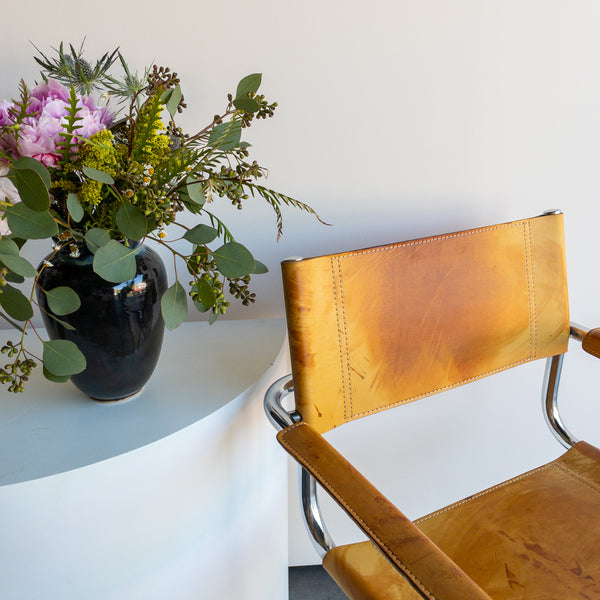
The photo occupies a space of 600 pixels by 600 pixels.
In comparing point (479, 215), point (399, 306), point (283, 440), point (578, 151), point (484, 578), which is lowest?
point (484, 578)

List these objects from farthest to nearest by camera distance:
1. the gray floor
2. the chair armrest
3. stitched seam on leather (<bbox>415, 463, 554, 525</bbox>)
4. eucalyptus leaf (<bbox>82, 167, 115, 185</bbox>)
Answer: the gray floor < stitched seam on leather (<bbox>415, 463, 554, 525</bbox>) < eucalyptus leaf (<bbox>82, 167, 115, 185</bbox>) < the chair armrest

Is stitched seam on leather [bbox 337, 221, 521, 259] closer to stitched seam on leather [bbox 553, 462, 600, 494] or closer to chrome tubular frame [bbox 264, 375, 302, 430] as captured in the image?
chrome tubular frame [bbox 264, 375, 302, 430]

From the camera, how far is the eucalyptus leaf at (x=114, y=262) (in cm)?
68

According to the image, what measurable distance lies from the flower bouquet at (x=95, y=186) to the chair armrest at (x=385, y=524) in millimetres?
218

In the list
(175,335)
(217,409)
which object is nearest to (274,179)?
(175,335)

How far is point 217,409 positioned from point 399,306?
12.5 inches

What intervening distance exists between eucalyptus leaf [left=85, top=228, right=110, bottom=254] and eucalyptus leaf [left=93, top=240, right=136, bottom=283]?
16 mm

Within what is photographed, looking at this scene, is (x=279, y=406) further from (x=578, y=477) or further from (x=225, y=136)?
(x=578, y=477)

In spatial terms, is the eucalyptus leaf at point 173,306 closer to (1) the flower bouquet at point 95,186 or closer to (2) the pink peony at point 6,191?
(1) the flower bouquet at point 95,186

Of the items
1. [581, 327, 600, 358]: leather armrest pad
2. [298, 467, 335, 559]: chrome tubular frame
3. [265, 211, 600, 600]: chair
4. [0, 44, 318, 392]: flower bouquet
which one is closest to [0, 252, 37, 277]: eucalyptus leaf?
[0, 44, 318, 392]: flower bouquet

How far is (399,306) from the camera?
2.87 ft

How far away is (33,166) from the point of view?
2.03 feet

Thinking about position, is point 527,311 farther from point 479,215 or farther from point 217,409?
point 217,409

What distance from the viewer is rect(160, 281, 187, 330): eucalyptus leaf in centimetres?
75
